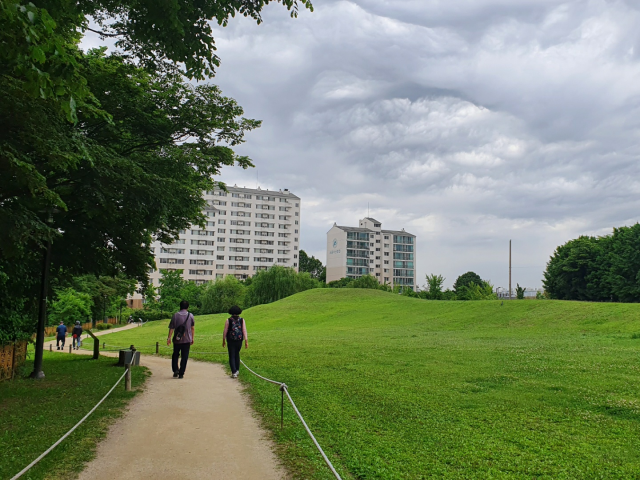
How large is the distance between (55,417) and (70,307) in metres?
45.6

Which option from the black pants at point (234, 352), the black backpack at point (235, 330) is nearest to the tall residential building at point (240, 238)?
the black pants at point (234, 352)

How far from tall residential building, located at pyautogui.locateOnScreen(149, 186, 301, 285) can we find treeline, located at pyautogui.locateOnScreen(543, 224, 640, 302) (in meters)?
65.7

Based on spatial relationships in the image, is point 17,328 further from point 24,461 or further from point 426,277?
point 426,277

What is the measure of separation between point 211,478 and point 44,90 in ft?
14.4

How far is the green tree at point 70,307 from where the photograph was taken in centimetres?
4934

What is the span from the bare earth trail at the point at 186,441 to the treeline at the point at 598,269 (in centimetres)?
5800

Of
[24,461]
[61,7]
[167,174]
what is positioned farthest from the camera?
[167,174]

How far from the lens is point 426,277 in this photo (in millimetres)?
72000

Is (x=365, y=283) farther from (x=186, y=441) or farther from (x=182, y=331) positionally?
(x=186, y=441)

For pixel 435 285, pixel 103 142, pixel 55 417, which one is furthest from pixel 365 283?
pixel 55 417

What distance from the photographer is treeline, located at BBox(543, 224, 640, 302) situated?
56375 millimetres

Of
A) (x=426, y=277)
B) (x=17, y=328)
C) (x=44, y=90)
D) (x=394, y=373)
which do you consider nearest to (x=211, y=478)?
(x=44, y=90)

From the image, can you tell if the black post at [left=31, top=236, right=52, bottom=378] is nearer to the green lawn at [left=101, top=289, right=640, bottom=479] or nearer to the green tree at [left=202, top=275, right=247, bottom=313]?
the green lawn at [left=101, top=289, right=640, bottom=479]

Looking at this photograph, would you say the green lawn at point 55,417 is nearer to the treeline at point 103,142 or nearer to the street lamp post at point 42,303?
the street lamp post at point 42,303
